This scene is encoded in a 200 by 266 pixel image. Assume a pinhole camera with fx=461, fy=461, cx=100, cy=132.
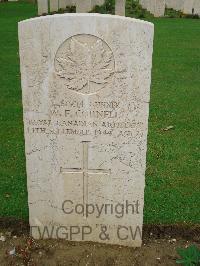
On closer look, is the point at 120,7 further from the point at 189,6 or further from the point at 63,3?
the point at 189,6

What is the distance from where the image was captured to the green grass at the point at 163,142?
14.3 ft

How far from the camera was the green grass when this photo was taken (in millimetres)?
4371

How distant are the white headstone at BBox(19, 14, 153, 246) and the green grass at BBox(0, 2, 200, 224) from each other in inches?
21.5

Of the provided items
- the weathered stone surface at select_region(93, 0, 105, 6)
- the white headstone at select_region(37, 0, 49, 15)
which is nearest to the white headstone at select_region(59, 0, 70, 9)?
the weathered stone surface at select_region(93, 0, 105, 6)

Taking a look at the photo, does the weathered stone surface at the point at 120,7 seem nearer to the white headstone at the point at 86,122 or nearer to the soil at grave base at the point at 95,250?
the soil at grave base at the point at 95,250

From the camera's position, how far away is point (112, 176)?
358cm

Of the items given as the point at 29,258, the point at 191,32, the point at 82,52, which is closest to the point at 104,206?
the point at 29,258

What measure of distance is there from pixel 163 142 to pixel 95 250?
7.77 feet

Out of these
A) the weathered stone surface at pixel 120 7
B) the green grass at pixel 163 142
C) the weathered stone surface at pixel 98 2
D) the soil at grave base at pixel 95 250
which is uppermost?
the weathered stone surface at pixel 98 2

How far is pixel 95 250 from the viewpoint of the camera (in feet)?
12.3

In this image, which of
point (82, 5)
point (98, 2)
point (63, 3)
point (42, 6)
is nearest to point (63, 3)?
point (63, 3)

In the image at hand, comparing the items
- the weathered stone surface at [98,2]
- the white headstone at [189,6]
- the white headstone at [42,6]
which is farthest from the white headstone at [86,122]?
the white headstone at [189,6]

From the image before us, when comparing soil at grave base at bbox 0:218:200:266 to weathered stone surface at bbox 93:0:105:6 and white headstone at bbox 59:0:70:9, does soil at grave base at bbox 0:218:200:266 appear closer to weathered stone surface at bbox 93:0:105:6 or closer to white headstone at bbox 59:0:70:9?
weathered stone surface at bbox 93:0:105:6

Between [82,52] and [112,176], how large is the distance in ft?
3.27
